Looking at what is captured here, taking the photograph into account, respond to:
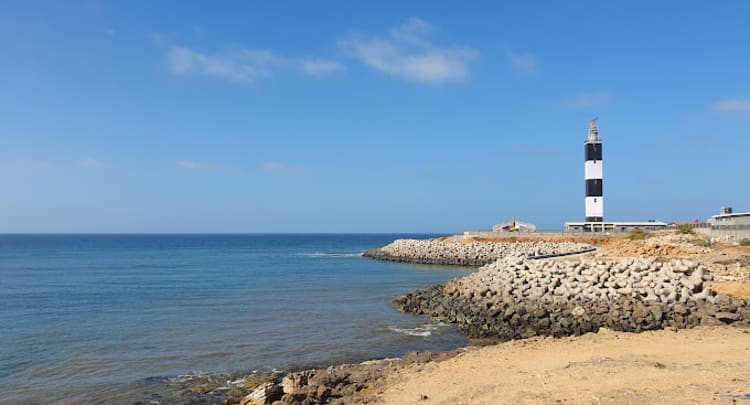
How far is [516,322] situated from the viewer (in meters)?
15.7

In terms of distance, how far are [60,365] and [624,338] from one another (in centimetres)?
1240

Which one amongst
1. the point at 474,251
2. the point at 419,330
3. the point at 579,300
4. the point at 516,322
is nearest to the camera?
the point at 516,322

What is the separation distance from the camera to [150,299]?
78.4 ft

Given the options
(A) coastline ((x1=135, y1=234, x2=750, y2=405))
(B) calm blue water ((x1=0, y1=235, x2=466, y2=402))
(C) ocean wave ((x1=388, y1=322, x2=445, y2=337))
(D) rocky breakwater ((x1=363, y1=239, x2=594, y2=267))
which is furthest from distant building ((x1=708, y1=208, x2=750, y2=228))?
(C) ocean wave ((x1=388, y1=322, x2=445, y2=337))

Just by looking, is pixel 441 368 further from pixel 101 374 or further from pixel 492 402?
pixel 101 374

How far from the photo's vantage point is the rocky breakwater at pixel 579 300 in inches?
576

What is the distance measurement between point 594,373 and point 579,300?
887 centimetres

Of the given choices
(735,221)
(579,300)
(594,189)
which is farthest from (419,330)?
(594,189)

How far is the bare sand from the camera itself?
24.3ft

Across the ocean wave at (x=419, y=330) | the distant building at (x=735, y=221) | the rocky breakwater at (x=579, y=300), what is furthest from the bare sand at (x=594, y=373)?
the distant building at (x=735, y=221)

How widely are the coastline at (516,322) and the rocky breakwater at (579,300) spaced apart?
3cm

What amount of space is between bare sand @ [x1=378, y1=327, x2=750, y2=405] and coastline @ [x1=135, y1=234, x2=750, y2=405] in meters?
0.10

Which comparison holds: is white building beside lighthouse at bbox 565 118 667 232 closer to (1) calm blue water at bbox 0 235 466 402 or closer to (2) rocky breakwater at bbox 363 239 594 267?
(2) rocky breakwater at bbox 363 239 594 267

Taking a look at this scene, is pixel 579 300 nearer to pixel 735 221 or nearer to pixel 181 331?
pixel 181 331
